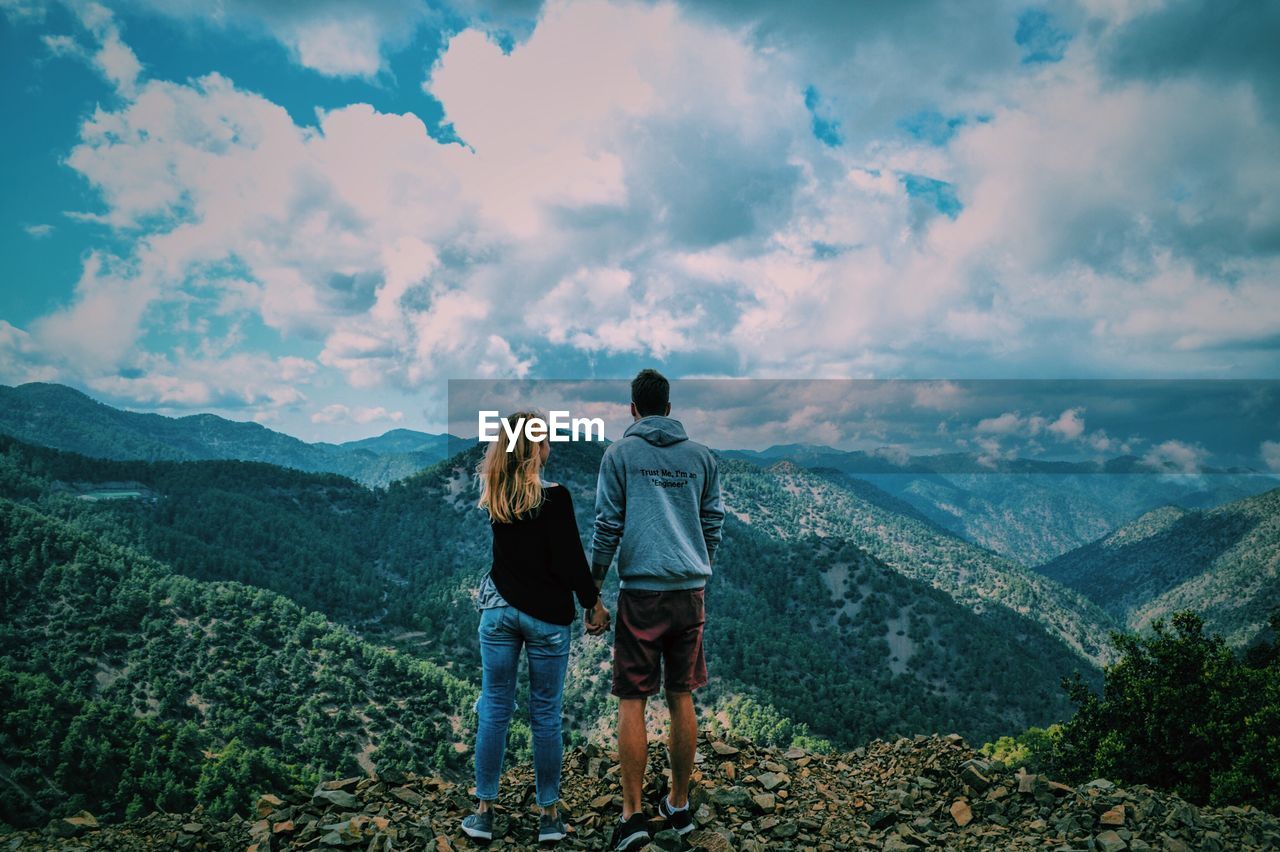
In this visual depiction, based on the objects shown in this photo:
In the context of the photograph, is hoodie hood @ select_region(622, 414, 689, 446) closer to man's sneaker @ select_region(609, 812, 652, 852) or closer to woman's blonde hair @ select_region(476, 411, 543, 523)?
woman's blonde hair @ select_region(476, 411, 543, 523)

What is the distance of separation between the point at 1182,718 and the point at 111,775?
5498 centimetres

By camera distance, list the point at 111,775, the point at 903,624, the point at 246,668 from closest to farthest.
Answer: the point at 111,775
the point at 246,668
the point at 903,624

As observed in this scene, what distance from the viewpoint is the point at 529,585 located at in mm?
5223

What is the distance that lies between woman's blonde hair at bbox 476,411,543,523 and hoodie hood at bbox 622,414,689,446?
90 centimetres

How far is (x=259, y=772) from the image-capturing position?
43.8 m

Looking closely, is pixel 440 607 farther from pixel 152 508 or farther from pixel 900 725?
pixel 900 725

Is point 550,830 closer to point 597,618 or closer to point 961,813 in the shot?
point 597,618

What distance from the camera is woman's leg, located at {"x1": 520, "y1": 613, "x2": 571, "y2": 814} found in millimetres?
5246

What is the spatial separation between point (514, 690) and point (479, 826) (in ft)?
4.59

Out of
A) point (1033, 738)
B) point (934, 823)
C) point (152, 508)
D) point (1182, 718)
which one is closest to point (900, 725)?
point (1033, 738)

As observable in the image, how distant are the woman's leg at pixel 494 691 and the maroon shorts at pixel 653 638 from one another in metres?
0.91

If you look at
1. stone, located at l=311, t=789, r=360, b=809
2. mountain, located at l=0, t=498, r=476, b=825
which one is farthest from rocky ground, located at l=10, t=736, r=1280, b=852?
mountain, located at l=0, t=498, r=476, b=825

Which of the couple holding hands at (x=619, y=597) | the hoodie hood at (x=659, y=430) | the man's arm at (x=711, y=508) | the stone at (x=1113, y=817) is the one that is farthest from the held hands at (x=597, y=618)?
the stone at (x=1113, y=817)

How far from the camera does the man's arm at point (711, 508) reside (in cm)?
570
